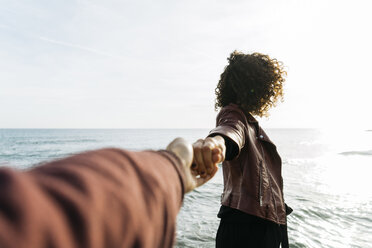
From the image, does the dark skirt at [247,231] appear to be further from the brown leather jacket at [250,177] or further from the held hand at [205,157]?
the held hand at [205,157]

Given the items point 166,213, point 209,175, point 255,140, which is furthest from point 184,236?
point 166,213

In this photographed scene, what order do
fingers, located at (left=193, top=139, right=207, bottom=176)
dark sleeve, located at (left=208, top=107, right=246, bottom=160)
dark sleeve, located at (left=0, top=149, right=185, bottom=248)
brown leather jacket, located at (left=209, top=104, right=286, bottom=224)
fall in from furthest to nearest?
brown leather jacket, located at (left=209, top=104, right=286, bottom=224), dark sleeve, located at (left=208, top=107, right=246, bottom=160), fingers, located at (left=193, top=139, right=207, bottom=176), dark sleeve, located at (left=0, top=149, right=185, bottom=248)

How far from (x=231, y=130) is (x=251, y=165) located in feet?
1.45

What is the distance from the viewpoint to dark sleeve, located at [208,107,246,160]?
1.85 m

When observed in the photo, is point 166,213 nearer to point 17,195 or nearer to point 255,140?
point 17,195

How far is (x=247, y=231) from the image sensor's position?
224 cm

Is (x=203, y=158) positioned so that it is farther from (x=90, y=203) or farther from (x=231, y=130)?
(x=90, y=203)

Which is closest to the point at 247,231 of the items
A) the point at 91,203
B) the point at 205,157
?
the point at 205,157

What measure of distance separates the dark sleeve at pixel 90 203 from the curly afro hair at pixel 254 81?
5.61 feet

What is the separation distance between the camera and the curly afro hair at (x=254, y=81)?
7.55ft

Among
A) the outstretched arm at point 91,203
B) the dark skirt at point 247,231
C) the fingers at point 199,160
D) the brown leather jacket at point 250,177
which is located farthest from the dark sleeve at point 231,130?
the outstretched arm at point 91,203

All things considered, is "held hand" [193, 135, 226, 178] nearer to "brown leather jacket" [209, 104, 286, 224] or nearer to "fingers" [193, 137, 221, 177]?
"fingers" [193, 137, 221, 177]

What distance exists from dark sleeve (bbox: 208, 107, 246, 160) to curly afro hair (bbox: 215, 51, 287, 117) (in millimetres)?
177

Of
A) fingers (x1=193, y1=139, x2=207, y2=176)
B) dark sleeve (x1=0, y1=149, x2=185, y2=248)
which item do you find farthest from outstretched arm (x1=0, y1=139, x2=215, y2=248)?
fingers (x1=193, y1=139, x2=207, y2=176)
